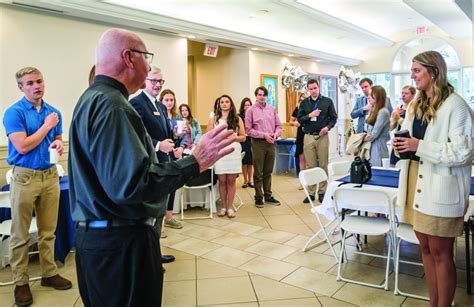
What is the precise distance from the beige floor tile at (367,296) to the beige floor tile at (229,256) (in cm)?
96

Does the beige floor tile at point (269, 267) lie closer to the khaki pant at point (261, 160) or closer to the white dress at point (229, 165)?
the white dress at point (229, 165)

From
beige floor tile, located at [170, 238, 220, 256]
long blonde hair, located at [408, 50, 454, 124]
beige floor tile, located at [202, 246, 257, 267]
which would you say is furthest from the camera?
beige floor tile, located at [170, 238, 220, 256]

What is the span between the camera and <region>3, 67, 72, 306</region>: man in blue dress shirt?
2680 millimetres

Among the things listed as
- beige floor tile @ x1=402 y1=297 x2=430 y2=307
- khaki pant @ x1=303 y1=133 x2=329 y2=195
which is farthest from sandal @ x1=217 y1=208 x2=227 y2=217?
beige floor tile @ x1=402 y1=297 x2=430 y2=307

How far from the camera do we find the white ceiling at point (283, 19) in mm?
5348

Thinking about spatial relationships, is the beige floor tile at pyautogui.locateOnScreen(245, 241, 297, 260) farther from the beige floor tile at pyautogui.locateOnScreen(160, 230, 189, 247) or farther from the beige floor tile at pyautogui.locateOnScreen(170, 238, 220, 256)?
the beige floor tile at pyautogui.locateOnScreen(160, 230, 189, 247)

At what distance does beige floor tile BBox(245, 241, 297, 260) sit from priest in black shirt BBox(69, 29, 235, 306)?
7.53 feet

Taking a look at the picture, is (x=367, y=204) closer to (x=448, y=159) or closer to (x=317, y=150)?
(x=448, y=159)

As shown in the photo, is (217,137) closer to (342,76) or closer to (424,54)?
(424,54)

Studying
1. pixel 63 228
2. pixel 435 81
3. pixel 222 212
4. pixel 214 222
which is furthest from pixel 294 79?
pixel 435 81

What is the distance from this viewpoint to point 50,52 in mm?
4922

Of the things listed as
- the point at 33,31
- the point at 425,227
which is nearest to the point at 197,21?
the point at 33,31

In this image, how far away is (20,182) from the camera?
8.88ft

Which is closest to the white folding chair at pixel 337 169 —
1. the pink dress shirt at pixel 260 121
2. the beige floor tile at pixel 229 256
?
the beige floor tile at pixel 229 256
